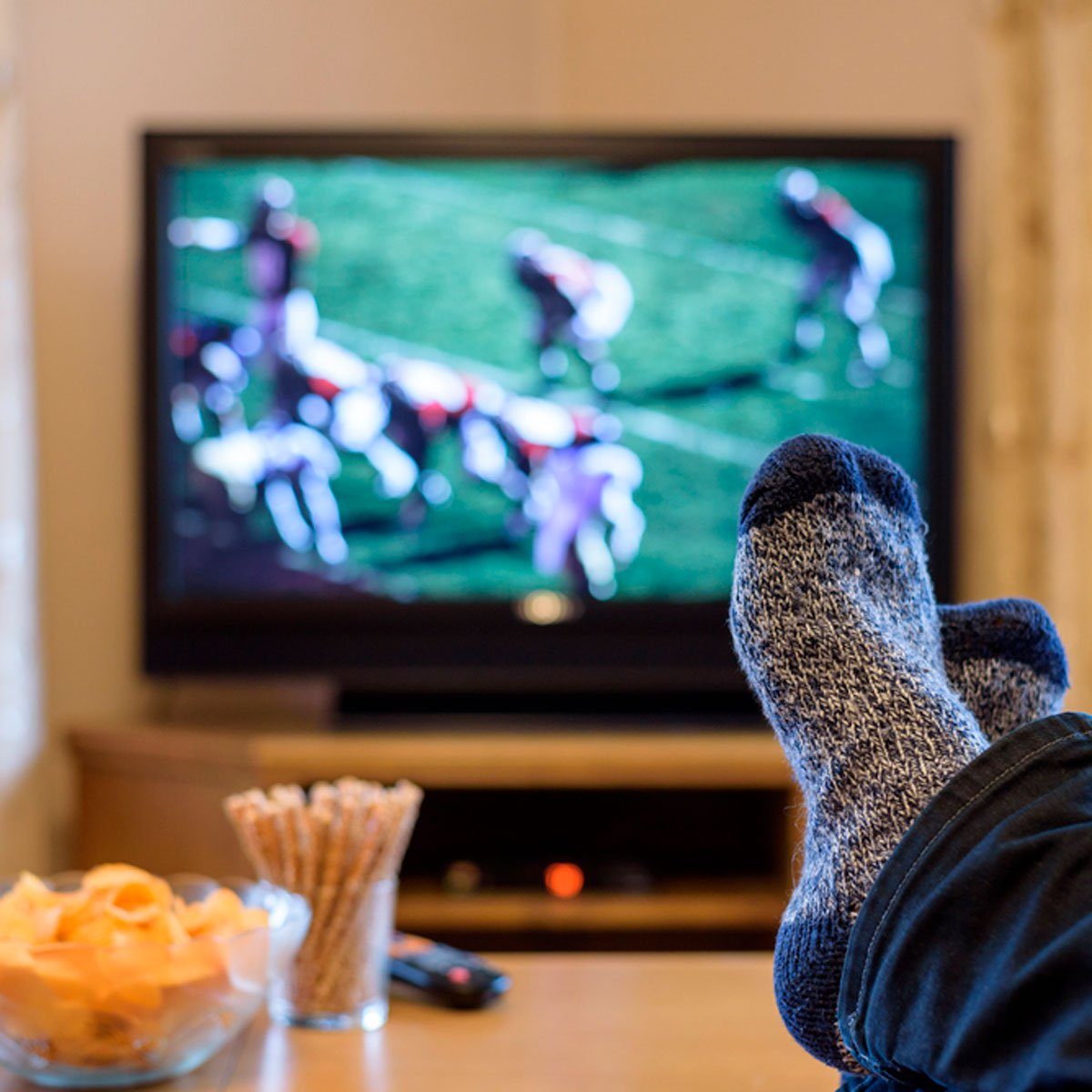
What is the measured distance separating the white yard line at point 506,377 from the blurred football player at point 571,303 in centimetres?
5

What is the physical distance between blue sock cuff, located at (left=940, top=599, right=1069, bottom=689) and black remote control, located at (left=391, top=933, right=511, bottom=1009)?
0.34 metres

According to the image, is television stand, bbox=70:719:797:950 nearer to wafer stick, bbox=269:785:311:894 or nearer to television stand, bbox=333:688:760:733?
television stand, bbox=333:688:760:733

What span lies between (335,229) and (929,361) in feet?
2.83

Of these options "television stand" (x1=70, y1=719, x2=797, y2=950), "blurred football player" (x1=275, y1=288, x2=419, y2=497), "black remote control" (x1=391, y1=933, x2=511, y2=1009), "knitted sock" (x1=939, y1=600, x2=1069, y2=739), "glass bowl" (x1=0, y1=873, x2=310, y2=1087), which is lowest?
"television stand" (x1=70, y1=719, x2=797, y2=950)

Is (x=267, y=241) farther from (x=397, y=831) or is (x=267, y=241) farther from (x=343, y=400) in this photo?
(x=397, y=831)

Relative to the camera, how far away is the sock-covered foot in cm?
69

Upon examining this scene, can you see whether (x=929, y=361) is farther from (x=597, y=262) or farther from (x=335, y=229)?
(x=335, y=229)

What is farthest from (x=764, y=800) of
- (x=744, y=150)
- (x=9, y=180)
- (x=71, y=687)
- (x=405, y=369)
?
(x=9, y=180)

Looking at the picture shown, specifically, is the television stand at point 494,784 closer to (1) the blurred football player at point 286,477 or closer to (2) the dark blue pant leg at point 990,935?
(1) the blurred football player at point 286,477

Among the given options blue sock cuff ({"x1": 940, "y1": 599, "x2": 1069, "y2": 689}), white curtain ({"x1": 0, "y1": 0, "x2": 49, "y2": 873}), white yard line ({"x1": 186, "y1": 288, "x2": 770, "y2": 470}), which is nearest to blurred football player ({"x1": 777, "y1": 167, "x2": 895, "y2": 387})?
white yard line ({"x1": 186, "y1": 288, "x2": 770, "y2": 470})

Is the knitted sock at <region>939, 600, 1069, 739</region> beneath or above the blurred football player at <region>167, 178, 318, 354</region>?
beneath

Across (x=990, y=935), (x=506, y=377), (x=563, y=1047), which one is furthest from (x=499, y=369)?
(x=990, y=935)

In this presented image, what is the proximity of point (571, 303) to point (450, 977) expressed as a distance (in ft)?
4.41

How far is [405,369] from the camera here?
2.01 m
